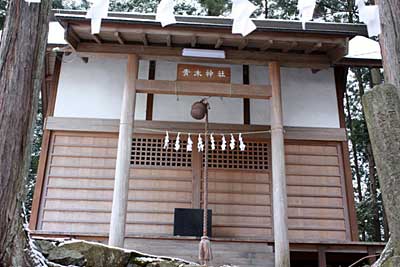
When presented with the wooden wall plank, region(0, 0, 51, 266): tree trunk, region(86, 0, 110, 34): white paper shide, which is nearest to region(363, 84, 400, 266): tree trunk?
region(0, 0, 51, 266): tree trunk

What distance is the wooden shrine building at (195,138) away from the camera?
5.77 meters

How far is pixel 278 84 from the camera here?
19.5ft


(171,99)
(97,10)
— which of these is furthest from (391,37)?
(171,99)

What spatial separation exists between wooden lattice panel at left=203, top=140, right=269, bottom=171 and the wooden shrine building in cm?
2

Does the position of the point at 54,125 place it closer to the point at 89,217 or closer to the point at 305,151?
the point at 89,217

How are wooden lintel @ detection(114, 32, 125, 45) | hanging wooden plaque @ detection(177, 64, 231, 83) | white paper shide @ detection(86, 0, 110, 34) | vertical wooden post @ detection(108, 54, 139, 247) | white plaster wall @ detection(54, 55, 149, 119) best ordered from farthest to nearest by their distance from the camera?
1. white plaster wall @ detection(54, 55, 149, 119)
2. hanging wooden plaque @ detection(177, 64, 231, 83)
3. wooden lintel @ detection(114, 32, 125, 45)
4. vertical wooden post @ detection(108, 54, 139, 247)
5. white paper shide @ detection(86, 0, 110, 34)

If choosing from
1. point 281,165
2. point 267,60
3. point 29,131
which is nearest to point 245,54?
point 267,60

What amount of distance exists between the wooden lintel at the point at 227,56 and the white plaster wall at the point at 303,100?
3.46ft

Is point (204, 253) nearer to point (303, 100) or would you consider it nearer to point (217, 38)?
point (217, 38)

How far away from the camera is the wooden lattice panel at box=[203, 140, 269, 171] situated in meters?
6.92

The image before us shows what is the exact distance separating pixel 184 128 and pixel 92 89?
69.2 inches

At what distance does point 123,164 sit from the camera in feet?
17.5

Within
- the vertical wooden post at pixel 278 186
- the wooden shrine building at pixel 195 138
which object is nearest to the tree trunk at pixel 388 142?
the vertical wooden post at pixel 278 186

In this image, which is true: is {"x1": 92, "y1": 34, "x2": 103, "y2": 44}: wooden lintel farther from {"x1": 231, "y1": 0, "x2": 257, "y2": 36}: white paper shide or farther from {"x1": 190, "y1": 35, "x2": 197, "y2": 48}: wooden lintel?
{"x1": 231, "y1": 0, "x2": 257, "y2": 36}: white paper shide
